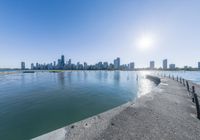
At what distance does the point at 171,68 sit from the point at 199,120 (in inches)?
7748

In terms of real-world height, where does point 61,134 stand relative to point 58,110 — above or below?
above

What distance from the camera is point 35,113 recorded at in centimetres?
888

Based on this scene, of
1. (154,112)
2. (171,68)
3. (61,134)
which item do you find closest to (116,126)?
Answer: (61,134)

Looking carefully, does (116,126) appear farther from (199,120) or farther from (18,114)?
(18,114)

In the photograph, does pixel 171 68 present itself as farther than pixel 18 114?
Yes

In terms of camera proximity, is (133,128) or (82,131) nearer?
(82,131)

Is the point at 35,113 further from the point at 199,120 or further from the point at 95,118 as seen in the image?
the point at 199,120

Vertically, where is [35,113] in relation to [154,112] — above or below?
below

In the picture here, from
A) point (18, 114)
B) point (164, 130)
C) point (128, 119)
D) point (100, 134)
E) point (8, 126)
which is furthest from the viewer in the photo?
point (18, 114)

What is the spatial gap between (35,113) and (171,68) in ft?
664

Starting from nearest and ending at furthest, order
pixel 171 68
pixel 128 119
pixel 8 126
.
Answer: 1. pixel 128 119
2. pixel 8 126
3. pixel 171 68

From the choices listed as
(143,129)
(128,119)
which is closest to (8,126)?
(128,119)

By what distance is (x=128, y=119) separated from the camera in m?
5.78

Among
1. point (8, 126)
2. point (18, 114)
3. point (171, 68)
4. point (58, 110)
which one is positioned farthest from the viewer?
point (171, 68)
